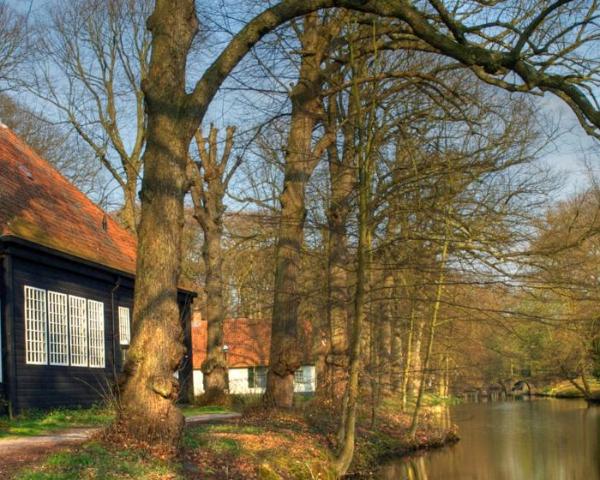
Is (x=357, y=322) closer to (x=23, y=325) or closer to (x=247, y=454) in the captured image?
(x=247, y=454)

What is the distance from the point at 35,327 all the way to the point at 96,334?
3607 millimetres

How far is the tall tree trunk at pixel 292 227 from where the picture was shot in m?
16.1

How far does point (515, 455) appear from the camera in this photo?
20.6 metres

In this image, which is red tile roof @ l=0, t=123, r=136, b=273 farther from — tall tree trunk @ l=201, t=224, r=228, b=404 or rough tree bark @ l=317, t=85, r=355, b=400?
rough tree bark @ l=317, t=85, r=355, b=400

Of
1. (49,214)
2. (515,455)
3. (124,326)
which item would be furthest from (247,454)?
(124,326)

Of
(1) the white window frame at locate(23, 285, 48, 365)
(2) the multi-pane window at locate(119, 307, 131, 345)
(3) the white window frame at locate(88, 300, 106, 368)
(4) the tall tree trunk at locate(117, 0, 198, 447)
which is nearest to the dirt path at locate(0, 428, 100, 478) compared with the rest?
(4) the tall tree trunk at locate(117, 0, 198, 447)

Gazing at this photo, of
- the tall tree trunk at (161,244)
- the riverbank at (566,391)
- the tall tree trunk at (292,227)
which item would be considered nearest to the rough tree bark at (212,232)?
the tall tree trunk at (292,227)

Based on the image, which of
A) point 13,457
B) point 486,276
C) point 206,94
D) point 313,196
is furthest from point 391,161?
point 13,457

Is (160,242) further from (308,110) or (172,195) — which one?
(308,110)

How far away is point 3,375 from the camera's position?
54.3 feet

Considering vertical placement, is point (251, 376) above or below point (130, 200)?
below

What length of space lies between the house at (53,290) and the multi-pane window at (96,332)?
0.09 ft

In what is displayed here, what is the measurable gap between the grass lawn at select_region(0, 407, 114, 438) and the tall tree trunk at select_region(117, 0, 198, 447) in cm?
382

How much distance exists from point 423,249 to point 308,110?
12.3ft
